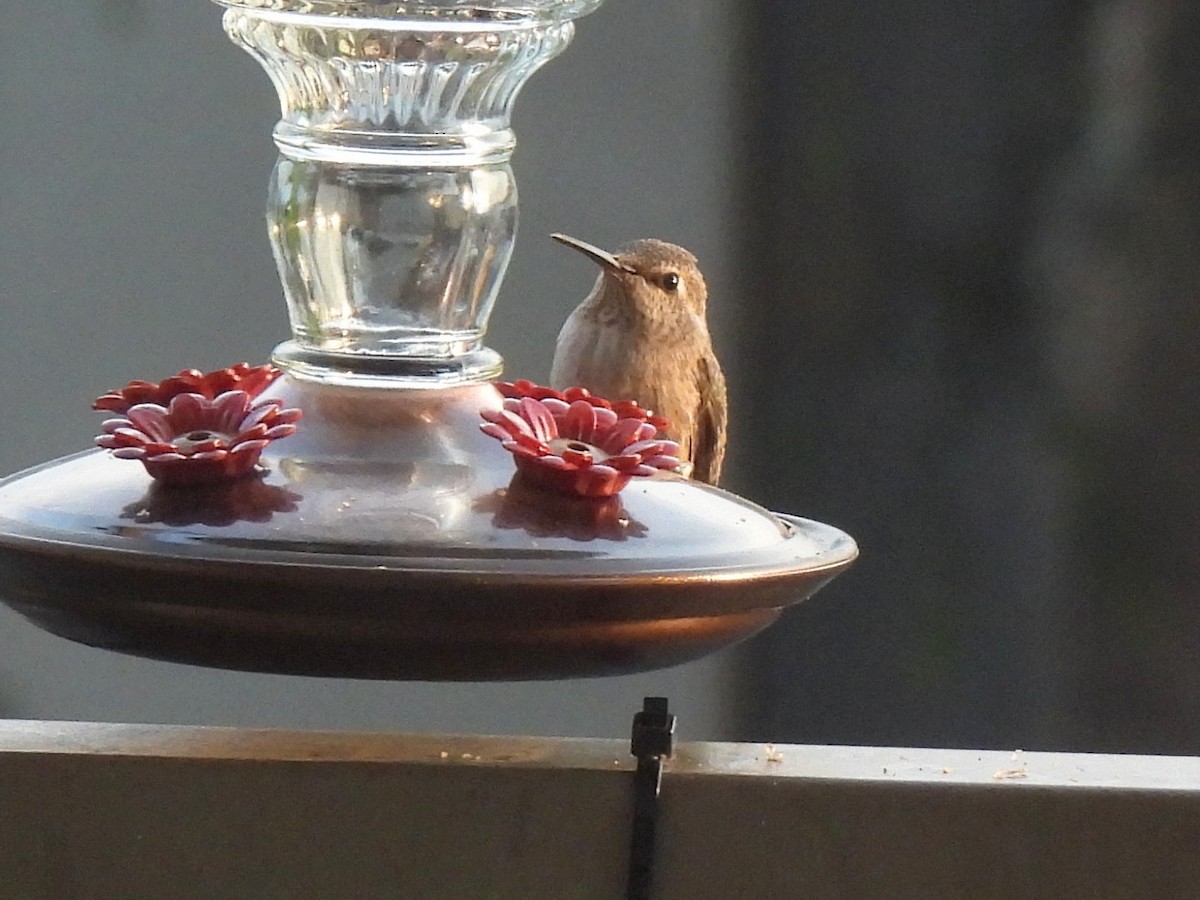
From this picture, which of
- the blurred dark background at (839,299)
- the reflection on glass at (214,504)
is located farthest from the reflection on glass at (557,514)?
the blurred dark background at (839,299)

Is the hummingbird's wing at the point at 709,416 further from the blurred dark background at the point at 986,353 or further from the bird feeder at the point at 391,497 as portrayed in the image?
the bird feeder at the point at 391,497

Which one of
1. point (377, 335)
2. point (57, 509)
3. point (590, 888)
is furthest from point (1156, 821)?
point (57, 509)

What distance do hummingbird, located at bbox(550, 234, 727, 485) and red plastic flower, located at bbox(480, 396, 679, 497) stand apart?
1199 millimetres

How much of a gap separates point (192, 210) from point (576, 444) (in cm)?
222

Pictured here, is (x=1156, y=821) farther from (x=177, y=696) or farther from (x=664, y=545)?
(x=177, y=696)

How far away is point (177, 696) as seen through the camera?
3391 mm

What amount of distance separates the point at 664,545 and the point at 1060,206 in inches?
103

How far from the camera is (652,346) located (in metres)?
2.51

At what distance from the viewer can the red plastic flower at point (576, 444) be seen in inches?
43.8

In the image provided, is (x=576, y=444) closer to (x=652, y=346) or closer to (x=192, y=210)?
(x=652, y=346)

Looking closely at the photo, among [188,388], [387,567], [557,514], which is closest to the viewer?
[387,567]

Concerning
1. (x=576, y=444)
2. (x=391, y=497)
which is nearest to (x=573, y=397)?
(x=576, y=444)

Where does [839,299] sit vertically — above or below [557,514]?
below

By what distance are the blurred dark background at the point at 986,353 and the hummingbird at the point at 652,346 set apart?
1.07 m
